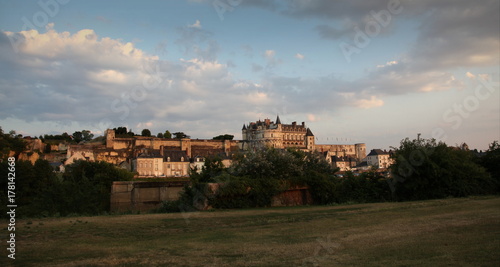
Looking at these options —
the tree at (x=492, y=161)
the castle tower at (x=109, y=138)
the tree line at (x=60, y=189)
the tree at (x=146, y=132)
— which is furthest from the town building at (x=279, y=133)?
the tree at (x=492, y=161)

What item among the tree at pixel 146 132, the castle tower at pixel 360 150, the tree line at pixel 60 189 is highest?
the tree at pixel 146 132

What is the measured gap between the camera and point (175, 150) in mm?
99062

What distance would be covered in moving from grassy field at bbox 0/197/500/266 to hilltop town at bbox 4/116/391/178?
4036 centimetres

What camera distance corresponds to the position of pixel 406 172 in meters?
21.8

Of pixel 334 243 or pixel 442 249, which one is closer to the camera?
pixel 442 249

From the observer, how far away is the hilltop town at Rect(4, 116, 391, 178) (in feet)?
295

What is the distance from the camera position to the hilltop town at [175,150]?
3541 inches

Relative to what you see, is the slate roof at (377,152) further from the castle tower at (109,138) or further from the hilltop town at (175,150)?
the castle tower at (109,138)

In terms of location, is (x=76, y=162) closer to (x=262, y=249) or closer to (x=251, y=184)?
(x=251, y=184)

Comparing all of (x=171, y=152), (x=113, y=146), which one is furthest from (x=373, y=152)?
(x=113, y=146)

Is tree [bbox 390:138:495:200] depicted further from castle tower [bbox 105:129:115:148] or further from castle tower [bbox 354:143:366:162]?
castle tower [bbox 354:143:366:162]

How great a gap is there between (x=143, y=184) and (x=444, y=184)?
59.7 feet

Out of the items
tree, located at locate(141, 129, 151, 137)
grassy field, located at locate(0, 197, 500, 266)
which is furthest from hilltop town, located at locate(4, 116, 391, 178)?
grassy field, located at locate(0, 197, 500, 266)

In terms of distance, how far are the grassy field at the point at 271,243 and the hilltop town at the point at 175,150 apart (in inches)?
1589
